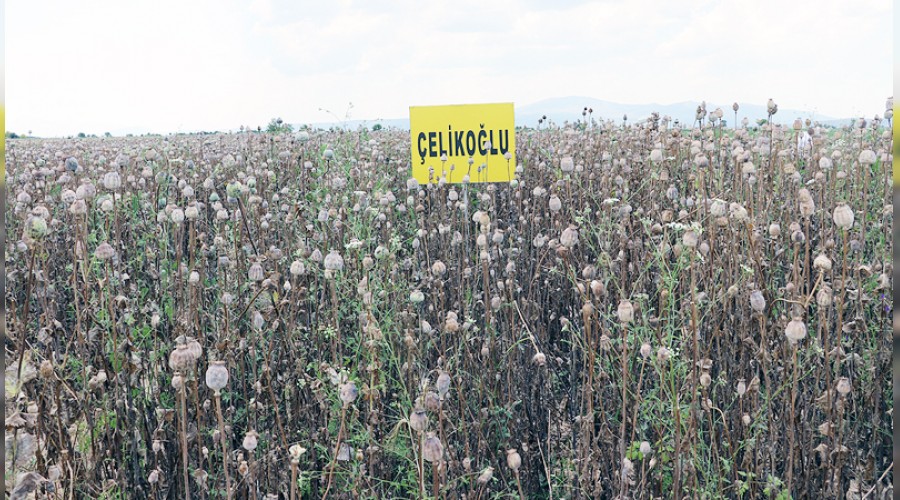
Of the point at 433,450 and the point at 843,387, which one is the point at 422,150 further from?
the point at 433,450

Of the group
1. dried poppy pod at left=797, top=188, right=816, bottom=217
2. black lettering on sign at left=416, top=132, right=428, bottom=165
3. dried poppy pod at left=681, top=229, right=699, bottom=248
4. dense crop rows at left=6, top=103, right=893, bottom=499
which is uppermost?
black lettering on sign at left=416, top=132, right=428, bottom=165

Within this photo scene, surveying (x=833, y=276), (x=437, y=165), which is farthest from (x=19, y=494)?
(x=437, y=165)

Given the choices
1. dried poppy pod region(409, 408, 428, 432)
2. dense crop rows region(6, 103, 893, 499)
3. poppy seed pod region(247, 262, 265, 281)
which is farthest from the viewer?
poppy seed pod region(247, 262, 265, 281)

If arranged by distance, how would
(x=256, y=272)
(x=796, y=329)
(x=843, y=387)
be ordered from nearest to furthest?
(x=796, y=329), (x=843, y=387), (x=256, y=272)

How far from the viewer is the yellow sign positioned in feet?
14.0

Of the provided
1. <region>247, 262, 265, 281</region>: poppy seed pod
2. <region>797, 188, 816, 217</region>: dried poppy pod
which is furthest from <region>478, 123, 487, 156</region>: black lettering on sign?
<region>797, 188, 816, 217</region>: dried poppy pod

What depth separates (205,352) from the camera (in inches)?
106

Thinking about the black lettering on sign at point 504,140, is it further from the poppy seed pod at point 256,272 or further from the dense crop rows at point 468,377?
the poppy seed pod at point 256,272

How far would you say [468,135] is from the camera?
14.1 ft

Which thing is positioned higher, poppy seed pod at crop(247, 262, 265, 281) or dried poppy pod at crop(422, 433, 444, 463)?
poppy seed pod at crop(247, 262, 265, 281)

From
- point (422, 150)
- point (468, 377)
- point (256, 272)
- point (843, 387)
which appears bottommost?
point (468, 377)

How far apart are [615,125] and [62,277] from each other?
19.4ft

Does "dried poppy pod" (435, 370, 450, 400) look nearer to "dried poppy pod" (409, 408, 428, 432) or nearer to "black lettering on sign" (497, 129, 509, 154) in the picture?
"dried poppy pod" (409, 408, 428, 432)

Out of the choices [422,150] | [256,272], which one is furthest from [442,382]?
[422,150]
